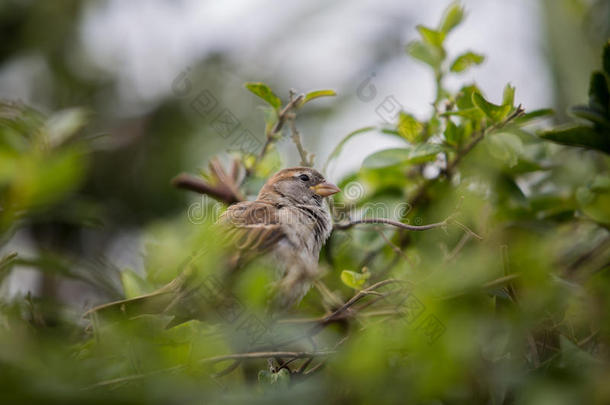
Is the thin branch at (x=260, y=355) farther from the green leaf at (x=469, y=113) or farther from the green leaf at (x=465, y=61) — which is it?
the green leaf at (x=465, y=61)

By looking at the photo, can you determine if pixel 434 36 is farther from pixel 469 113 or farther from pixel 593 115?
pixel 593 115

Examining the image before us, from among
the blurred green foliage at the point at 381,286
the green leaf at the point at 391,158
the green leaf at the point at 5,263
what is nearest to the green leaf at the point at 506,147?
the blurred green foliage at the point at 381,286

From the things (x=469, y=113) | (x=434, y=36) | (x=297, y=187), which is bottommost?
(x=297, y=187)

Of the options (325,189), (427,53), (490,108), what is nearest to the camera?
(490,108)

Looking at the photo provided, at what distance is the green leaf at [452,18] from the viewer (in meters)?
1.31

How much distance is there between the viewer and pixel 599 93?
110cm

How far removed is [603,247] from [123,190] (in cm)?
229

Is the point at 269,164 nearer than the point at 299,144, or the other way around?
the point at 299,144

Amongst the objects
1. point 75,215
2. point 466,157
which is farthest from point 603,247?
point 75,215

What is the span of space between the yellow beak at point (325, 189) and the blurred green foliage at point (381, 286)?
0.03 m

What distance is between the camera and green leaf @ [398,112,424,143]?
4.06 ft

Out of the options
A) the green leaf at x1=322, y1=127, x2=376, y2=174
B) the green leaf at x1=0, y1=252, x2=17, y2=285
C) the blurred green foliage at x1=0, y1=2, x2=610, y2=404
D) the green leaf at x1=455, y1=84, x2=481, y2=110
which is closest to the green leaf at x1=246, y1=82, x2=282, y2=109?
the blurred green foliage at x1=0, y1=2, x2=610, y2=404

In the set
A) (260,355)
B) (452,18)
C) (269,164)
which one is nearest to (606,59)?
(452,18)

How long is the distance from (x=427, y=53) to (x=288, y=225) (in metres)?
0.54
